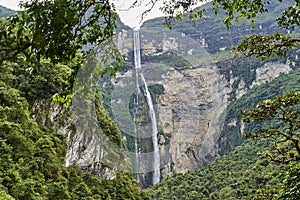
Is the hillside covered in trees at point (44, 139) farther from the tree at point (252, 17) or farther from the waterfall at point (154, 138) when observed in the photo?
the waterfall at point (154, 138)

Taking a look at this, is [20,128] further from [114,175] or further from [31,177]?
[114,175]

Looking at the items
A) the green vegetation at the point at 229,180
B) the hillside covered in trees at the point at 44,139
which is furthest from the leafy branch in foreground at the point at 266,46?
the green vegetation at the point at 229,180

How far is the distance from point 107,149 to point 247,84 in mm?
34716

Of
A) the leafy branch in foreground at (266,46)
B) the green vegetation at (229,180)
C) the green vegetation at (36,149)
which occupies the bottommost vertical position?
the green vegetation at (229,180)

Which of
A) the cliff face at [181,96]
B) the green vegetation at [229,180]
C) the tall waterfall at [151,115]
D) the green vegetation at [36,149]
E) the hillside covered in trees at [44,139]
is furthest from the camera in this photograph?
the cliff face at [181,96]

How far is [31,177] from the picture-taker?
6137mm

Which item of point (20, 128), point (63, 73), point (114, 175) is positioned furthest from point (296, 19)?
point (114, 175)

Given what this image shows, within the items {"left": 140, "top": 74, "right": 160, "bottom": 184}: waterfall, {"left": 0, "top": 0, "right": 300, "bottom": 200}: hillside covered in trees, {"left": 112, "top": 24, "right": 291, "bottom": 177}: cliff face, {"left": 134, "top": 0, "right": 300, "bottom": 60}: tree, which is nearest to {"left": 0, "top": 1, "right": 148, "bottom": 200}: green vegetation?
{"left": 0, "top": 0, "right": 300, "bottom": 200}: hillside covered in trees

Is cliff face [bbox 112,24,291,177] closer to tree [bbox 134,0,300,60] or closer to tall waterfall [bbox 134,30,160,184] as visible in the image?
tall waterfall [bbox 134,30,160,184]

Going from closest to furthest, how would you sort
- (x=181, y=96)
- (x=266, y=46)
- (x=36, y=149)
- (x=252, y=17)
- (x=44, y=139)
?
(x=252, y=17)
(x=266, y=46)
(x=36, y=149)
(x=44, y=139)
(x=181, y=96)

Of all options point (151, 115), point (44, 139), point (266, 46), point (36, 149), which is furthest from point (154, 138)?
point (266, 46)

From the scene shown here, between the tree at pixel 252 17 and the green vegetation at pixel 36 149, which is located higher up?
the tree at pixel 252 17

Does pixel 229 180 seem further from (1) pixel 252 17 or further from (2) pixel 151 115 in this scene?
(1) pixel 252 17

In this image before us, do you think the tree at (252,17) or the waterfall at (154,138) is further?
the waterfall at (154,138)
